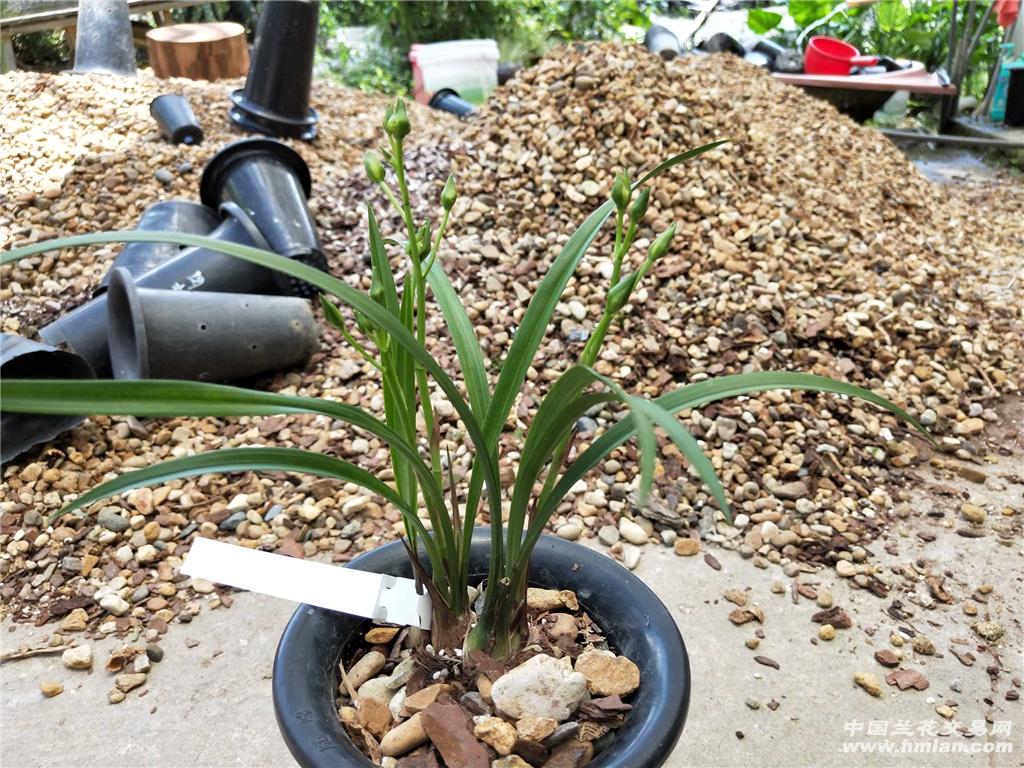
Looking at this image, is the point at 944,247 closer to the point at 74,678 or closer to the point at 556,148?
the point at 556,148

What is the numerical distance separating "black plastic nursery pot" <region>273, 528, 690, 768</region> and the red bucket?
15.8ft

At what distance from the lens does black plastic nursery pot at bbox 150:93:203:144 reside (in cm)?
300

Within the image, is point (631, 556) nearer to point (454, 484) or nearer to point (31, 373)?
point (454, 484)

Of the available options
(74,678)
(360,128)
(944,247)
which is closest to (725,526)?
(74,678)

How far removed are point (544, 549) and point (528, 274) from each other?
Answer: 4.51 feet

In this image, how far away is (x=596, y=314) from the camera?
2.21 meters

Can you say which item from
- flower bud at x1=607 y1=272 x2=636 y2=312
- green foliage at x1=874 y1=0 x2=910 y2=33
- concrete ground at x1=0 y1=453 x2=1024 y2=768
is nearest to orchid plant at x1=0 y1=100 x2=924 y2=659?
flower bud at x1=607 y1=272 x2=636 y2=312

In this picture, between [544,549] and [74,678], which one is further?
[74,678]

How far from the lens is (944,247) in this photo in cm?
304

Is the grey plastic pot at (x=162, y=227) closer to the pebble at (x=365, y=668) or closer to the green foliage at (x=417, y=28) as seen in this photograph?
the pebble at (x=365, y=668)

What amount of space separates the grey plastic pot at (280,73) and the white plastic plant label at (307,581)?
8.75ft

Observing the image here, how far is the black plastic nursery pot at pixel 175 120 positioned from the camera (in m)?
3.00

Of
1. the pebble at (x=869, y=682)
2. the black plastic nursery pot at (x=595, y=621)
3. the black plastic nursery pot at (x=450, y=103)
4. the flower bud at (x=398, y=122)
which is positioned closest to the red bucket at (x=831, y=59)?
the black plastic nursery pot at (x=450, y=103)

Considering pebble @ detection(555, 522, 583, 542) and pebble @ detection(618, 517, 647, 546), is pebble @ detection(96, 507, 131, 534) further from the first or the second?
pebble @ detection(618, 517, 647, 546)
